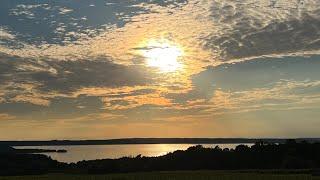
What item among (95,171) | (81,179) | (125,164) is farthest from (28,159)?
(81,179)

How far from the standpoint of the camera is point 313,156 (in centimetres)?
8944

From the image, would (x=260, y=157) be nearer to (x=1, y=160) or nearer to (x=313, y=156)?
(x=313, y=156)

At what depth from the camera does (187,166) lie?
318 ft

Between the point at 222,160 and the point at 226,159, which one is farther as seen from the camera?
the point at 222,160

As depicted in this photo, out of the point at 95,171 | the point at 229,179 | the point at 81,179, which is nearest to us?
the point at 229,179

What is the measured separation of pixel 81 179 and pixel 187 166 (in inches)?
2166

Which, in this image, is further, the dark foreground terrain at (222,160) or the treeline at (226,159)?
the treeline at (226,159)

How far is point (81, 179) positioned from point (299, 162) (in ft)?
153

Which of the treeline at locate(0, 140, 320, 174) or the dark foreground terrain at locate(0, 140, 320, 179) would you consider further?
the treeline at locate(0, 140, 320, 174)

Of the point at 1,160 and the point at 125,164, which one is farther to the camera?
the point at 1,160

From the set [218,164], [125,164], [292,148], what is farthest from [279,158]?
[125,164]

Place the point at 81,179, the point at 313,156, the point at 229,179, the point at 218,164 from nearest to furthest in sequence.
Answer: the point at 229,179
the point at 81,179
the point at 313,156
the point at 218,164

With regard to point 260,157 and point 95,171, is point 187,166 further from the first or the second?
point 95,171

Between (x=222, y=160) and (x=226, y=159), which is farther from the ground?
(x=226, y=159)
